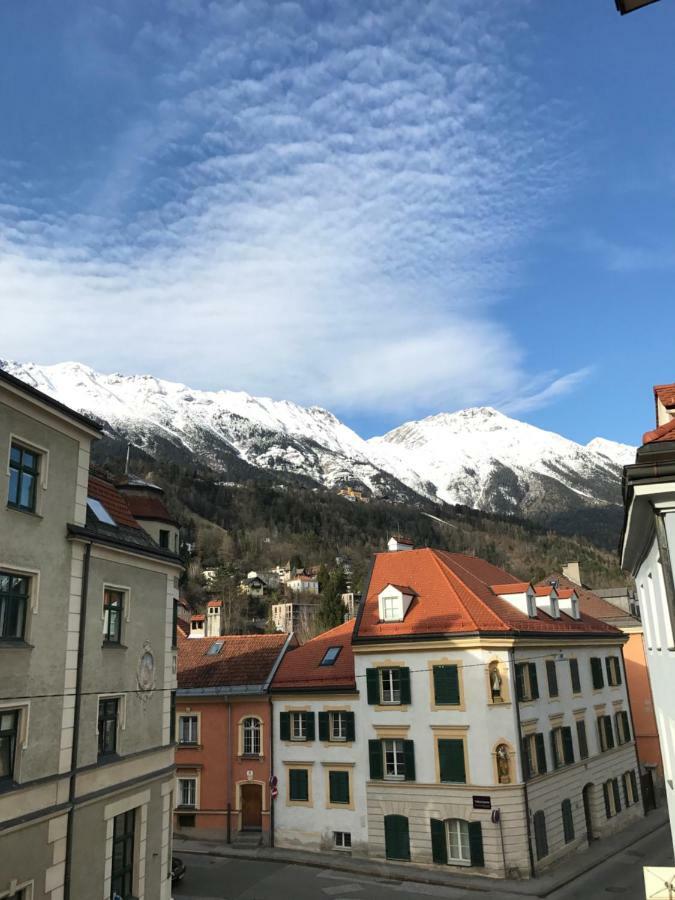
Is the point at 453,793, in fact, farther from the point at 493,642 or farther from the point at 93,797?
the point at 93,797

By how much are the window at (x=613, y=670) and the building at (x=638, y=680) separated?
4.64m

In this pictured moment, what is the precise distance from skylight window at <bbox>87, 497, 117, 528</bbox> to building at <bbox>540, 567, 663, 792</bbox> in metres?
33.0

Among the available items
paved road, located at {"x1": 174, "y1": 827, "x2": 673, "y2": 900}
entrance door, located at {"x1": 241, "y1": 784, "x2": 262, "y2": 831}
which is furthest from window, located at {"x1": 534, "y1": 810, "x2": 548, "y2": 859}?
entrance door, located at {"x1": 241, "y1": 784, "x2": 262, "y2": 831}

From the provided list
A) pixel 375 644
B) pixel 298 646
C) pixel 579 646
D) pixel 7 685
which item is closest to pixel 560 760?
pixel 579 646

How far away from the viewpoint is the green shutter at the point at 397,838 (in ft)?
97.7

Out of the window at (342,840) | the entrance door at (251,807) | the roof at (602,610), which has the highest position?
the roof at (602,610)

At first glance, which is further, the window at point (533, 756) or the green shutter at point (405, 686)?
the green shutter at point (405, 686)

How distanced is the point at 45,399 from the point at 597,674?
1335 inches

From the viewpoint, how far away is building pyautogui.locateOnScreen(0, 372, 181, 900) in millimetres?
15133

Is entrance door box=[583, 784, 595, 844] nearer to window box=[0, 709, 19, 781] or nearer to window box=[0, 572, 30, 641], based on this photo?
window box=[0, 709, 19, 781]

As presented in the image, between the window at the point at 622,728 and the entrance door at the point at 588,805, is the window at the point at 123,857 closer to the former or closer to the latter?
the entrance door at the point at 588,805

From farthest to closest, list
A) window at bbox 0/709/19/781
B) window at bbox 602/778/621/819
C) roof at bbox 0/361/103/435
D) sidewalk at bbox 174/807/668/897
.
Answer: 1. window at bbox 602/778/621/819
2. sidewalk at bbox 174/807/668/897
3. roof at bbox 0/361/103/435
4. window at bbox 0/709/19/781

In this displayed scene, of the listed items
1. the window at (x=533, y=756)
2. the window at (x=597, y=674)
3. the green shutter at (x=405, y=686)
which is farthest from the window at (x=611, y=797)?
the green shutter at (x=405, y=686)

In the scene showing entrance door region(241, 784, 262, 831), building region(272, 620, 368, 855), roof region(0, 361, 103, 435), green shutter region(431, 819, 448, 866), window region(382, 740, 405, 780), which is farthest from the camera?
entrance door region(241, 784, 262, 831)
